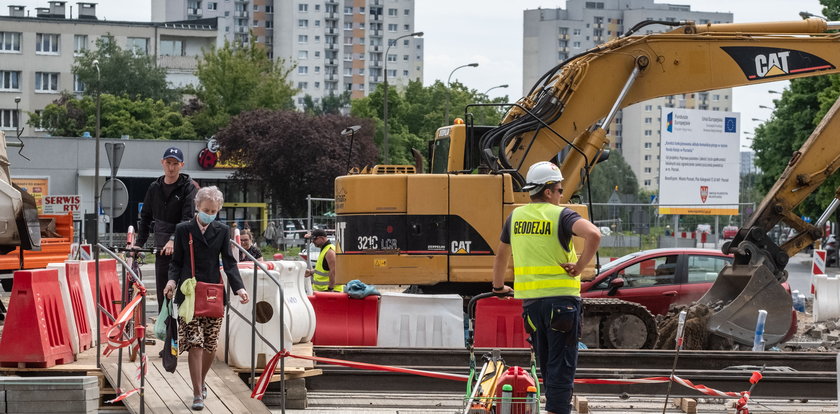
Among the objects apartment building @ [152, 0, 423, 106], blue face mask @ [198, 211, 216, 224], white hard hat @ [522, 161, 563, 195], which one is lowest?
blue face mask @ [198, 211, 216, 224]

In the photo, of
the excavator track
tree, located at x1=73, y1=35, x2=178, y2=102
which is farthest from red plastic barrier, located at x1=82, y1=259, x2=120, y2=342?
tree, located at x1=73, y1=35, x2=178, y2=102

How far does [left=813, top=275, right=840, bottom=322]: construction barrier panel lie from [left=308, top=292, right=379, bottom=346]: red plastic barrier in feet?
36.8

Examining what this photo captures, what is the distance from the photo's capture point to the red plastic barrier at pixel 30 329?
10969 millimetres

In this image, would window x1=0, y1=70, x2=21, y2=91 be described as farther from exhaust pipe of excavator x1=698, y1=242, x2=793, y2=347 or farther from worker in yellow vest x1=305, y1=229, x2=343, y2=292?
exhaust pipe of excavator x1=698, y1=242, x2=793, y2=347

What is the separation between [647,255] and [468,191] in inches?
154

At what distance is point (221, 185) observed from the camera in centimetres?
7338

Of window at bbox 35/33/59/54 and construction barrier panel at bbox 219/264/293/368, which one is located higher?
window at bbox 35/33/59/54

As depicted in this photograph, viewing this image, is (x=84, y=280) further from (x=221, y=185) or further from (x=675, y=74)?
(x=221, y=185)

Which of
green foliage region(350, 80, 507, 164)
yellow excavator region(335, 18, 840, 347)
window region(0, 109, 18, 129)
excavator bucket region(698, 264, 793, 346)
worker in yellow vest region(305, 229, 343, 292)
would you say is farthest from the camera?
window region(0, 109, 18, 129)

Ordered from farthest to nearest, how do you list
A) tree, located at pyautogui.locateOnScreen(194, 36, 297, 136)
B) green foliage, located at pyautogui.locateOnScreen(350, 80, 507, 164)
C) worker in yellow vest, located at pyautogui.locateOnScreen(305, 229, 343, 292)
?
tree, located at pyautogui.locateOnScreen(194, 36, 297, 136) → green foliage, located at pyautogui.locateOnScreen(350, 80, 507, 164) → worker in yellow vest, located at pyautogui.locateOnScreen(305, 229, 343, 292)

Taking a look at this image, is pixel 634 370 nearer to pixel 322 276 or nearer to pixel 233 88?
pixel 322 276

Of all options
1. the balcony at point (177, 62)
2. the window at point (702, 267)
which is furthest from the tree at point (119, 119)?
the window at point (702, 267)

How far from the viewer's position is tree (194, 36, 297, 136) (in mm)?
83500

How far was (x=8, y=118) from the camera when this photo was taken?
338 ft
